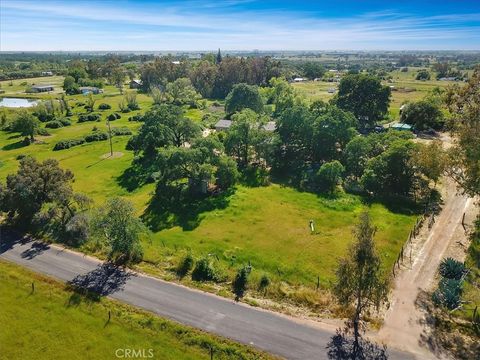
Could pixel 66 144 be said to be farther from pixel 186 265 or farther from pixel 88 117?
pixel 186 265

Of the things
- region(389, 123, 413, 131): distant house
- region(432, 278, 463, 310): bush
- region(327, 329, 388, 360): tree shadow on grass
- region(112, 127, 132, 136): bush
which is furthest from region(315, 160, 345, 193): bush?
region(112, 127, 132, 136): bush

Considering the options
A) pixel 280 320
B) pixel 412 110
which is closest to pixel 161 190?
pixel 280 320

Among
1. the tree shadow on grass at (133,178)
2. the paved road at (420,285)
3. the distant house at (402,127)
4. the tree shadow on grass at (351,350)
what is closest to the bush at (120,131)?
the tree shadow on grass at (133,178)

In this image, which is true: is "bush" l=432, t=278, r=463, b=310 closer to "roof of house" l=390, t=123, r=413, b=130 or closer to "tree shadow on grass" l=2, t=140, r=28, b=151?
"roof of house" l=390, t=123, r=413, b=130

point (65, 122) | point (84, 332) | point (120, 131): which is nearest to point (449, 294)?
point (84, 332)

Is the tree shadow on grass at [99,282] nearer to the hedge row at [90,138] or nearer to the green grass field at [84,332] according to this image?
the green grass field at [84,332]
